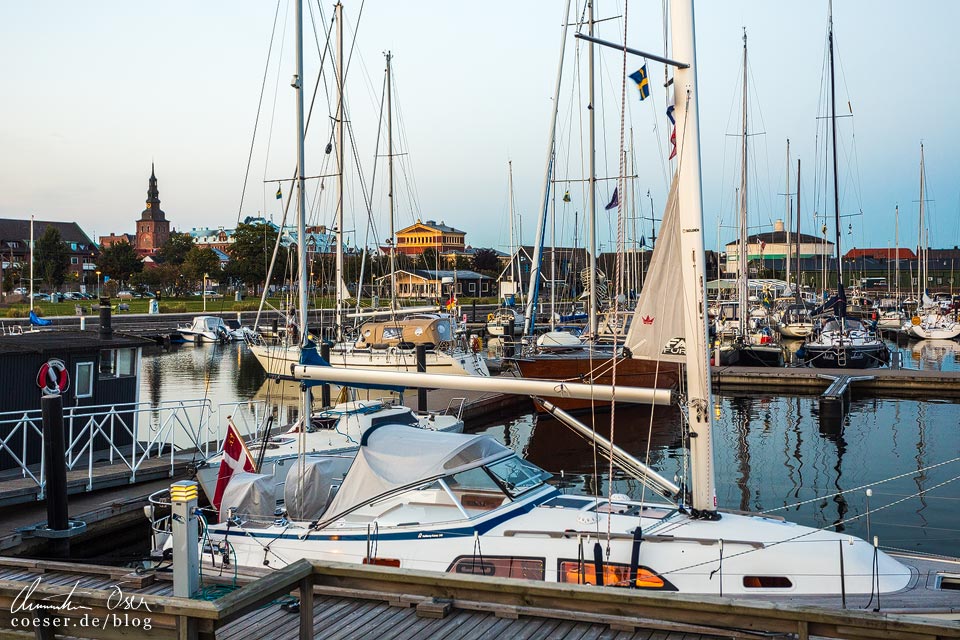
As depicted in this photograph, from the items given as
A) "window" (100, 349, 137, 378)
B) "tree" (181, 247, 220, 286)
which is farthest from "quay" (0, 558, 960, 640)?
"tree" (181, 247, 220, 286)

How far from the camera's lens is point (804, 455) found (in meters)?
24.4

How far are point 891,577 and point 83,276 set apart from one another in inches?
5881

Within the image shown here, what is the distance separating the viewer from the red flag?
1339cm

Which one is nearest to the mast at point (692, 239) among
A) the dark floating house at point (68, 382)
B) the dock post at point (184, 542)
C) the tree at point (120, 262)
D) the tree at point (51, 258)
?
the dock post at point (184, 542)

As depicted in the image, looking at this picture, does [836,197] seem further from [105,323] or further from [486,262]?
[486,262]

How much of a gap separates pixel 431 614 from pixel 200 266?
107 metres

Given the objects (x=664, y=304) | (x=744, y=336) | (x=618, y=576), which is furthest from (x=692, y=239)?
(x=744, y=336)

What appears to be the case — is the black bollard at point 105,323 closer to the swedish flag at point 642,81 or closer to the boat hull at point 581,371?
the boat hull at point 581,371

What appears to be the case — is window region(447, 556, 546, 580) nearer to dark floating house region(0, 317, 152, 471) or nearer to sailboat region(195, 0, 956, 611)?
sailboat region(195, 0, 956, 611)

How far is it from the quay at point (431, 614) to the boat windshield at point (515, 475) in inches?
141

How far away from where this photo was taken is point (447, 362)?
3384cm

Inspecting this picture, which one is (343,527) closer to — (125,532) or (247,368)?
(125,532)

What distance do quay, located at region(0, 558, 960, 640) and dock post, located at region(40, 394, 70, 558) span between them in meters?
6.69

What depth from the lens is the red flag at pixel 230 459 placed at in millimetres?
13391
